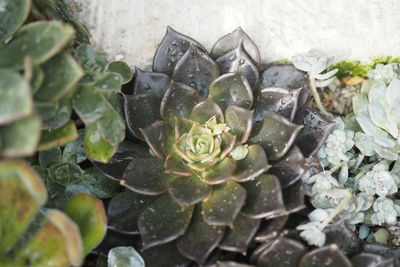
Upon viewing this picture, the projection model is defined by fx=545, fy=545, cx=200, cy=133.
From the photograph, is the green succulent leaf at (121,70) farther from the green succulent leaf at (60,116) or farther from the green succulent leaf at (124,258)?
the green succulent leaf at (124,258)

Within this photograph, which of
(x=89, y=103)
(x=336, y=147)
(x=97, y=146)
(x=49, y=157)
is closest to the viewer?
(x=89, y=103)

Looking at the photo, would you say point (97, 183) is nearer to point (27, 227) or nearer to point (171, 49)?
point (27, 227)

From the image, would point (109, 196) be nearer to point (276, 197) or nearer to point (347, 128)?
point (276, 197)

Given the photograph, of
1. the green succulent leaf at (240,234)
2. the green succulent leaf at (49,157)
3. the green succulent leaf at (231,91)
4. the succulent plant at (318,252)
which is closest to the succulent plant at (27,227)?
the green succulent leaf at (49,157)

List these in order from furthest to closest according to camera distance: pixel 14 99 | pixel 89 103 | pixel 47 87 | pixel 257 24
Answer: pixel 257 24 → pixel 89 103 → pixel 47 87 → pixel 14 99

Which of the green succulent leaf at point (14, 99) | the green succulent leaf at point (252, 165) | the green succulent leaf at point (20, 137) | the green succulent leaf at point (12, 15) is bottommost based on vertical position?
the green succulent leaf at point (252, 165)

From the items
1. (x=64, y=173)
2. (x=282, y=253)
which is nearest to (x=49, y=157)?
(x=64, y=173)

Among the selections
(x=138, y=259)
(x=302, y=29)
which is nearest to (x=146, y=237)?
(x=138, y=259)
